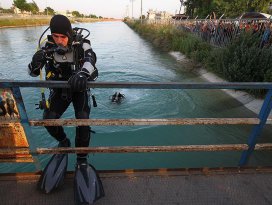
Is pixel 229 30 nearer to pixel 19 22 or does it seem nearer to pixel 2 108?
pixel 2 108

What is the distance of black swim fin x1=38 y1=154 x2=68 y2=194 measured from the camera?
274 centimetres

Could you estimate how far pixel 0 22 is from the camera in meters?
55.8

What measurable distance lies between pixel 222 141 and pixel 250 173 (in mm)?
3735

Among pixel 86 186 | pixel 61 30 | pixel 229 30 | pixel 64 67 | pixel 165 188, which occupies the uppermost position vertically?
pixel 61 30

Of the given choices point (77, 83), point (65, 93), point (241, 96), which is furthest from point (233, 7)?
point (77, 83)

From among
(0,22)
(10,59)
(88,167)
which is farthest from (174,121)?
(0,22)

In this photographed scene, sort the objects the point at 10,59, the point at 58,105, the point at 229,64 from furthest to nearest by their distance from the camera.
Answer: the point at 10,59 → the point at 229,64 → the point at 58,105

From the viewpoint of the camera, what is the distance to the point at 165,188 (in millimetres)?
2912

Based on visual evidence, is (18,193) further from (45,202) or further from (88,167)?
(88,167)

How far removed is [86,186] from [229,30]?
43.6 ft

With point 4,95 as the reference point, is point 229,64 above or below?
below

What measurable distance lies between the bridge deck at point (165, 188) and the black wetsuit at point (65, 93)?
21.1 inches

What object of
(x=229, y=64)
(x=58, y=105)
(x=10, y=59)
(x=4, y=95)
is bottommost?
(x=10, y=59)

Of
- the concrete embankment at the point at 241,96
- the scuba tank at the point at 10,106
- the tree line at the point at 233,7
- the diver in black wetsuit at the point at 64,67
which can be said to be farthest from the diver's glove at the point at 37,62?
the tree line at the point at 233,7
